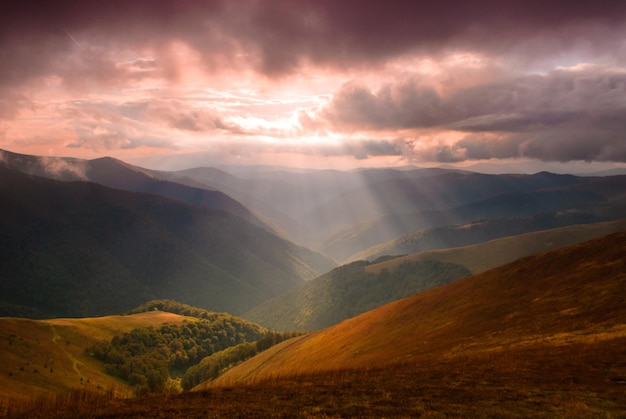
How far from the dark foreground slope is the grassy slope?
1753 inches

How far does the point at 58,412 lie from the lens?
24.2m

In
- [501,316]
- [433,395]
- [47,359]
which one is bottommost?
[47,359]

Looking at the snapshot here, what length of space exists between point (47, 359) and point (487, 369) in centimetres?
13072

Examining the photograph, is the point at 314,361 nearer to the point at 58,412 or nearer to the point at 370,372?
the point at 370,372

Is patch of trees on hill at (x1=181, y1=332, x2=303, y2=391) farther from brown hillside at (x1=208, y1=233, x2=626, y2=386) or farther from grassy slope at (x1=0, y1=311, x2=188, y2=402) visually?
brown hillside at (x1=208, y1=233, x2=626, y2=386)

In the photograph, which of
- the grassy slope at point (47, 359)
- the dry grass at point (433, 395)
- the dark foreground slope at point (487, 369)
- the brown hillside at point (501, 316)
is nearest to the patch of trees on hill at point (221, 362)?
the grassy slope at point (47, 359)

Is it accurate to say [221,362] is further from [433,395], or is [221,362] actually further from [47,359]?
[433,395]

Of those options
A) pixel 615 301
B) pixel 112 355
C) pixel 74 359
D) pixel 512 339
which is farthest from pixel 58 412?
pixel 112 355

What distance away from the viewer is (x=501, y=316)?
188ft

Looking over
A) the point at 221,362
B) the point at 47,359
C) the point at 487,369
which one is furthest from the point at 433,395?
the point at 221,362

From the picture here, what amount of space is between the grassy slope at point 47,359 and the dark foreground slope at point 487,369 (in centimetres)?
4452

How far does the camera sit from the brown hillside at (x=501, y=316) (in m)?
43.8

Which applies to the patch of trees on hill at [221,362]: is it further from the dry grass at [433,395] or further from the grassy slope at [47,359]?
the dry grass at [433,395]

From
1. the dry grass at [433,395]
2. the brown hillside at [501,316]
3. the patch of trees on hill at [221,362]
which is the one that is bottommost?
the patch of trees on hill at [221,362]
